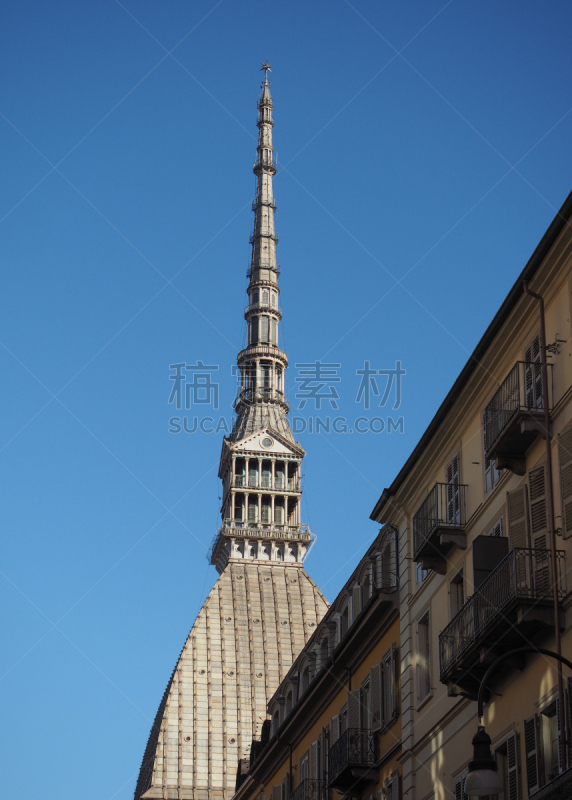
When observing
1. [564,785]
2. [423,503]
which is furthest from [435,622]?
[564,785]

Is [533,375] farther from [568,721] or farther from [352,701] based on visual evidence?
[352,701]

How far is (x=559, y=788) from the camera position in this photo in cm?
1911

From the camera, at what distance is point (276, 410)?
122 metres

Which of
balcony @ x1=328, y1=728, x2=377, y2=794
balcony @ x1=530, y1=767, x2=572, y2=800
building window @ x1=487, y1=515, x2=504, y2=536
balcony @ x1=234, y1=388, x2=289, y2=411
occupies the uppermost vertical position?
balcony @ x1=234, y1=388, x2=289, y2=411

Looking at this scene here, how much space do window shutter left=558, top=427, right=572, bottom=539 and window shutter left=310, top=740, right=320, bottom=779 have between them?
2031cm

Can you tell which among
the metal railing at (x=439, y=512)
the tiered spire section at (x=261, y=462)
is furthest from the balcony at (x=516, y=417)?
the tiered spire section at (x=261, y=462)

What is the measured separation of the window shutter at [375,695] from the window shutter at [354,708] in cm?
121

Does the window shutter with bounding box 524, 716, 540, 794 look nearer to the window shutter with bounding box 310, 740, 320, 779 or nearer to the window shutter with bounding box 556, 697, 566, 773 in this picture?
the window shutter with bounding box 556, 697, 566, 773

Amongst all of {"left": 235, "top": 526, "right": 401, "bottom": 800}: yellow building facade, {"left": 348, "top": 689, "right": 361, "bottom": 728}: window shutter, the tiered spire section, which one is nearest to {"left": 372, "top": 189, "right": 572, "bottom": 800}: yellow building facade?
{"left": 235, "top": 526, "right": 401, "bottom": 800}: yellow building facade

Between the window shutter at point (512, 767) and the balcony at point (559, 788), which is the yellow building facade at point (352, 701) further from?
the balcony at point (559, 788)

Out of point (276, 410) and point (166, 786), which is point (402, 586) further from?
point (276, 410)

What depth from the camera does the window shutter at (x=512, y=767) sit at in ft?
73.7

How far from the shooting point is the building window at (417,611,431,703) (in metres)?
29.4

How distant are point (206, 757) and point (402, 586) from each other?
3145 inches
